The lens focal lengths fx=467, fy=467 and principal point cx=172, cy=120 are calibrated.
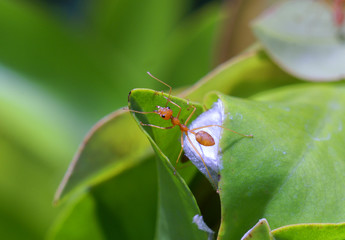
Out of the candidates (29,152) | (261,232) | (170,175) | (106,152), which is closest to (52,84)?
(29,152)

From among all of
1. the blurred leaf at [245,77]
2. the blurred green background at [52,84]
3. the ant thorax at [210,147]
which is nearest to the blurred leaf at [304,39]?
the blurred leaf at [245,77]

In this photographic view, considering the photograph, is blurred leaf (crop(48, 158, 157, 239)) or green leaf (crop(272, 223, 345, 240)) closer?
green leaf (crop(272, 223, 345, 240))

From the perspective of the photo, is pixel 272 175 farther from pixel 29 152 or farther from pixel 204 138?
pixel 29 152

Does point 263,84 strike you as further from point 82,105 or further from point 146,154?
point 82,105

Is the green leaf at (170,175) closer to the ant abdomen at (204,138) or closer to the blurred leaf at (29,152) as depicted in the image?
the ant abdomen at (204,138)

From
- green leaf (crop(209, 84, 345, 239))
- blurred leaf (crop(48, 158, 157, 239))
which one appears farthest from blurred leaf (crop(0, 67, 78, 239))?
green leaf (crop(209, 84, 345, 239))

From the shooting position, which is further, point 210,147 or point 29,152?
point 29,152

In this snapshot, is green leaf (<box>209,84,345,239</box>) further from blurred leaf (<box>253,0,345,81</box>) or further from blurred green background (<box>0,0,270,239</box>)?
blurred green background (<box>0,0,270,239</box>)
